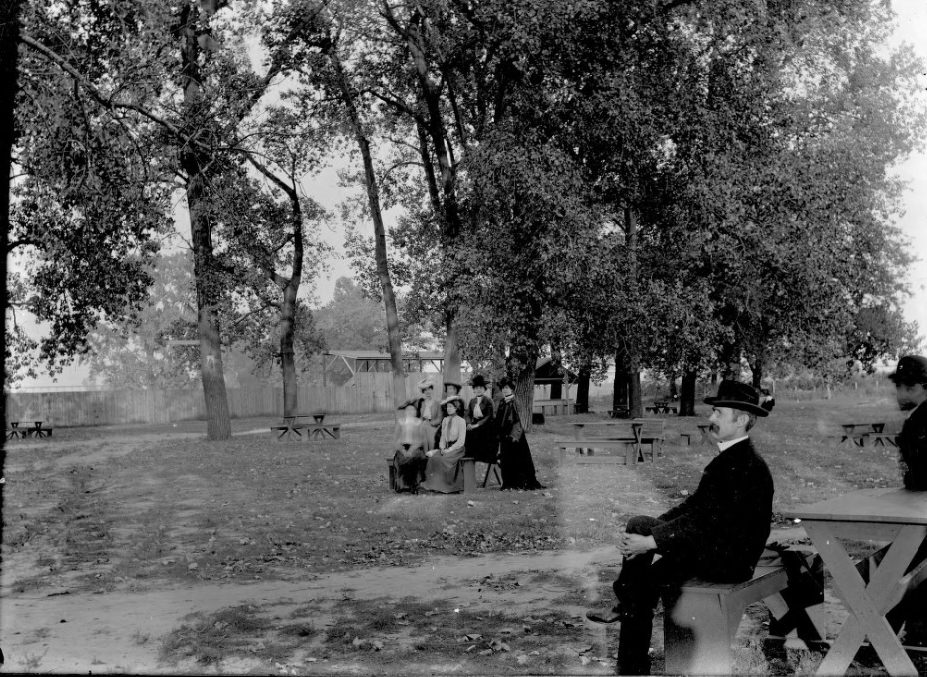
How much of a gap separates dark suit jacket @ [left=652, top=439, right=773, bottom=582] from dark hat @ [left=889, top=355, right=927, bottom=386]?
160 cm

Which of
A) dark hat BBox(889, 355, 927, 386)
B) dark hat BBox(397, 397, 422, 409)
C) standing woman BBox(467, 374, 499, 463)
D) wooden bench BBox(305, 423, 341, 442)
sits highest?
dark hat BBox(889, 355, 927, 386)

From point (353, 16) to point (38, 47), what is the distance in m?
19.5

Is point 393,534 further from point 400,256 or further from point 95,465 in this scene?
point 400,256

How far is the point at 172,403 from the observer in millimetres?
49562

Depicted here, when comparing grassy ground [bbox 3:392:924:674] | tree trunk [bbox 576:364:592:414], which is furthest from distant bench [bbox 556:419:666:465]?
tree trunk [bbox 576:364:592:414]

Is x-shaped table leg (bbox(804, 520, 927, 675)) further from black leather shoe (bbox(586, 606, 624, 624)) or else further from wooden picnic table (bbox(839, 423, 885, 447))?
wooden picnic table (bbox(839, 423, 885, 447))

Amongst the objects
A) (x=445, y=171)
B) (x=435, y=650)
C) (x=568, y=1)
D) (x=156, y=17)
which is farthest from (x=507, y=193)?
(x=435, y=650)

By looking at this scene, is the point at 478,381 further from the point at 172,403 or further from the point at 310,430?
the point at 172,403

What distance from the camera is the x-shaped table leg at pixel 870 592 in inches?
192

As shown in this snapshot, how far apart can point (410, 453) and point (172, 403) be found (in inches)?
1505

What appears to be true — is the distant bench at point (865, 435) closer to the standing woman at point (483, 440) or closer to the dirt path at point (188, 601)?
the standing woman at point (483, 440)

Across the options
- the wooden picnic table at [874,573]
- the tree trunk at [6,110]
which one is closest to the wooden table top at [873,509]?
the wooden picnic table at [874,573]

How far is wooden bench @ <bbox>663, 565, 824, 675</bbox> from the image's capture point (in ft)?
15.7

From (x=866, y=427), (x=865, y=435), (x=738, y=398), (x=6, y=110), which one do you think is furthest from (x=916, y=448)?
(x=866, y=427)
